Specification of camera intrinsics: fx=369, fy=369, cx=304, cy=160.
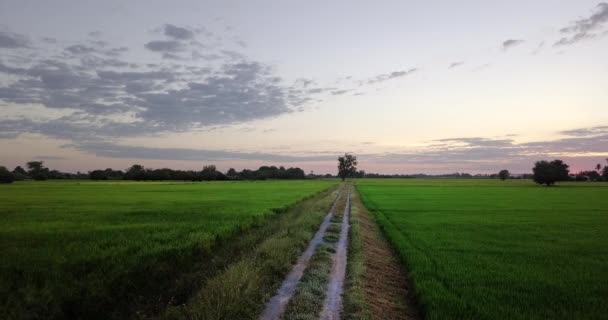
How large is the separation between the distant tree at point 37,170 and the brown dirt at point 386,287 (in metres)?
131

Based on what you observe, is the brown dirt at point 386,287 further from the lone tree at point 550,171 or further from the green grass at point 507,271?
the lone tree at point 550,171

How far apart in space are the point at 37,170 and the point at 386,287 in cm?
14203

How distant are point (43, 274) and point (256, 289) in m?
5.21

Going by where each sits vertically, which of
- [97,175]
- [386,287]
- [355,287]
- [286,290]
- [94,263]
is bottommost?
[386,287]

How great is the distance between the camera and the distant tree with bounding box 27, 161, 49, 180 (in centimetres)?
11522

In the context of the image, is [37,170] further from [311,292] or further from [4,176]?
[311,292]

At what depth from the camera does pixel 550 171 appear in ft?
347

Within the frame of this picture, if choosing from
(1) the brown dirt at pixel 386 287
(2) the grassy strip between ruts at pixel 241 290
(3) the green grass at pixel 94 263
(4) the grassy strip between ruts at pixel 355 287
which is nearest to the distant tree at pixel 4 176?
(3) the green grass at pixel 94 263

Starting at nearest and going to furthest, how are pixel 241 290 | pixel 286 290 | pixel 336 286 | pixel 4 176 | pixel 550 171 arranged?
pixel 241 290 → pixel 286 290 → pixel 336 286 → pixel 4 176 → pixel 550 171

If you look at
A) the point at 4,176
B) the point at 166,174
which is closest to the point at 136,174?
the point at 166,174

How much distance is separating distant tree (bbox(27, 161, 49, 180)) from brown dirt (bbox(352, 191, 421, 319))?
13134cm

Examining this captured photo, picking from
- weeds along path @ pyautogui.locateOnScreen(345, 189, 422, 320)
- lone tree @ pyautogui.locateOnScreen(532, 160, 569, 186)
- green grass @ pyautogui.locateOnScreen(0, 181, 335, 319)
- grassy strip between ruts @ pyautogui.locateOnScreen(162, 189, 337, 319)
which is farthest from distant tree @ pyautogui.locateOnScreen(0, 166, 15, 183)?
lone tree @ pyautogui.locateOnScreen(532, 160, 569, 186)

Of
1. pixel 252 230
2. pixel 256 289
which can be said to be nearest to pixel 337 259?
pixel 256 289

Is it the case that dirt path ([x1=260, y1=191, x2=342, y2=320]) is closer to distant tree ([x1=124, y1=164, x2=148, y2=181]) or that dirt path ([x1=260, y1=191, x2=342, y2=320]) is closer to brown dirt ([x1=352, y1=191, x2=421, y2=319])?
brown dirt ([x1=352, y1=191, x2=421, y2=319])
